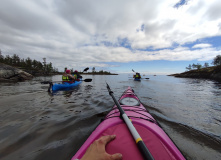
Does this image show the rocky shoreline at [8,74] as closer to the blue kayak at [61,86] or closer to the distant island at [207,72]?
the blue kayak at [61,86]

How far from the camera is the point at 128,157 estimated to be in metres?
1.24

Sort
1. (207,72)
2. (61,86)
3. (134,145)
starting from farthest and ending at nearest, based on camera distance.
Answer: (207,72), (61,86), (134,145)

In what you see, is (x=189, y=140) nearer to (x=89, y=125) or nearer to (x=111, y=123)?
(x=111, y=123)

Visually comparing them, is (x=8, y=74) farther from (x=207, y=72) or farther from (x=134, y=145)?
(x=207, y=72)

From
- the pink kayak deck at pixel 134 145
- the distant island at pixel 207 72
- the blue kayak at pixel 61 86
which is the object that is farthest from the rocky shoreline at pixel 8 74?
the distant island at pixel 207 72

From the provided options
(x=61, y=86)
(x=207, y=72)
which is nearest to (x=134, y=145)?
(x=61, y=86)

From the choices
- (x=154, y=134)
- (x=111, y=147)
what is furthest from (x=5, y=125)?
(x=154, y=134)

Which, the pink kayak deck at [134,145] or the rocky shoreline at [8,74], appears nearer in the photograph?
the pink kayak deck at [134,145]

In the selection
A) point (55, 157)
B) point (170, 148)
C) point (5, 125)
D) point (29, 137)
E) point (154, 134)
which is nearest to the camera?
point (170, 148)

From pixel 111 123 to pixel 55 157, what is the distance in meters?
1.61

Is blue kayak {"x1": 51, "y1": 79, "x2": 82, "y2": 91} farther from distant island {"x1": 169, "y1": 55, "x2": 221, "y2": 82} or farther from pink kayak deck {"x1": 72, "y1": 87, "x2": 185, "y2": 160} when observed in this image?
distant island {"x1": 169, "y1": 55, "x2": 221, "y2": 82}

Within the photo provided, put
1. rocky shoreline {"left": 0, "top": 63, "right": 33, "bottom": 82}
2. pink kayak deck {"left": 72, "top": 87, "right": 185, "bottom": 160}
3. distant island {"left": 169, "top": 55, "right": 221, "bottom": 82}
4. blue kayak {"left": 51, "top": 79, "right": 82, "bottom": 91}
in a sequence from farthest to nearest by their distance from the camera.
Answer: distant island {"left": 169, "top": 55, "right": 221, "bottom": 82} → rocky shoreline {"left": 0, "top": 63, "right": 33, "bottom": 82} → blue kayak {"left": 51, "top": 79, "right": 82, "bottom": 91} → pink kayak deck {"left": 72, "top": 87, "right": 185, "bottom": 160}

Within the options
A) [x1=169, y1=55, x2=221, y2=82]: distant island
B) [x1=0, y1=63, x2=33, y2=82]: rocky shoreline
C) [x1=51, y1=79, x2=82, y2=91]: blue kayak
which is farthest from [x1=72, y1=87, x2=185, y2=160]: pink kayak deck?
[x1=169, y1=55, x2=221, y2=82]: distant island

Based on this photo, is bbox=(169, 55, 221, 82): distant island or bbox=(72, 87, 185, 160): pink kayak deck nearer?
bbox=(72, 87, 185, 160): pink kayak deck
